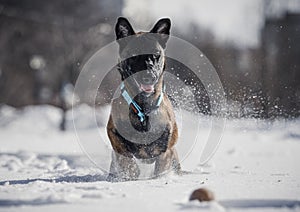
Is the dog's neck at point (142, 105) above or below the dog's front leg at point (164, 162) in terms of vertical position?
above

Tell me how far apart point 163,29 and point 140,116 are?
3.71 feet

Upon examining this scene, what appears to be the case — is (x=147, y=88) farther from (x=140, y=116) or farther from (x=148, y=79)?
(x=140, y=116)

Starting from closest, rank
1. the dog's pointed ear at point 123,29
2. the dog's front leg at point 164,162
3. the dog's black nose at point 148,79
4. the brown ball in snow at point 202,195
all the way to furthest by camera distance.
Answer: the brown ball in snow at point 202,195 < the dog's black nose at point 148,79 < the dog's front leg at point 164,162 < the dog's pointed ear at point 123,29

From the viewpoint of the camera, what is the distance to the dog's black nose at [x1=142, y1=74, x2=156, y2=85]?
4.56 meters

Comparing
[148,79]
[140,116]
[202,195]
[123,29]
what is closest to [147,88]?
[148,79]

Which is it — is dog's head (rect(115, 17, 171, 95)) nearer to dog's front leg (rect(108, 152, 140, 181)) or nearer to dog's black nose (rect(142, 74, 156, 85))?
dog's black nose (rect(142, 74, 156, 85))

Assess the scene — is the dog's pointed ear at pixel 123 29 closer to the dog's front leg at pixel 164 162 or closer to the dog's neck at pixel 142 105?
the dog's neck at pixel 142 105

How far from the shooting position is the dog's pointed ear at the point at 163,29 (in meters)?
4.98

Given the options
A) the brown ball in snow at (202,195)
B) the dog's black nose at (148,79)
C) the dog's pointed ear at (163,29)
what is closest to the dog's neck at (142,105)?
the dog's black nose at (148,79)

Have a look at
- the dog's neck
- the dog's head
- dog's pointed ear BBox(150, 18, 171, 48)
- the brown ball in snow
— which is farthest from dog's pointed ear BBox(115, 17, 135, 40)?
the brown ball in snow

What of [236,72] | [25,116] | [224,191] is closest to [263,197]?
[224,191]

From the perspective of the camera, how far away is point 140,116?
15.2 ft

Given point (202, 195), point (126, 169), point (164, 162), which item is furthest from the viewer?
point (164, 162)

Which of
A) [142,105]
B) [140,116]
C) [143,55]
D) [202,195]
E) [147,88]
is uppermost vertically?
[143,55]
